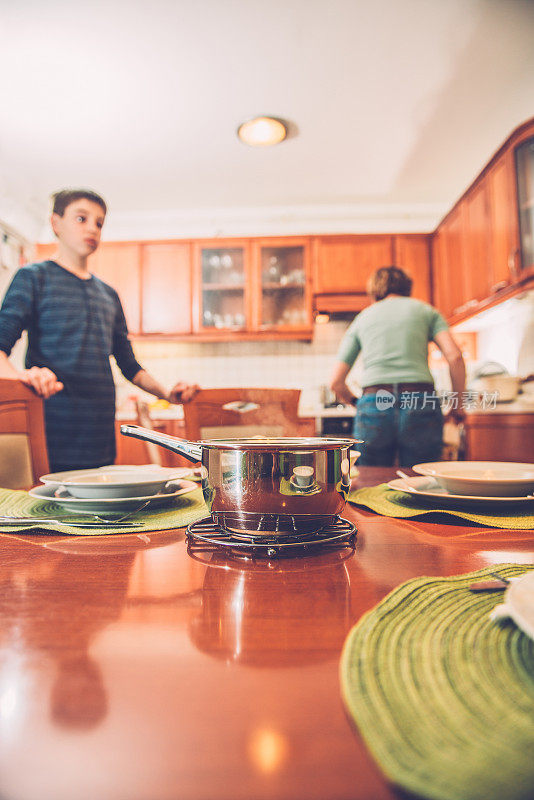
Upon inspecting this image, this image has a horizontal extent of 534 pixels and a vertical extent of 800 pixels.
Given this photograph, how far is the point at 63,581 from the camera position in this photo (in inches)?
14.4

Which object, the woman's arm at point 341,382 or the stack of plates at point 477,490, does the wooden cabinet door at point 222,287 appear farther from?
the stack of plates at point 477,490

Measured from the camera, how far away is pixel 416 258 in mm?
3590

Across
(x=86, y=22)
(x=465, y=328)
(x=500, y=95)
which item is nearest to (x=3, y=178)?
(x=86, y=22)

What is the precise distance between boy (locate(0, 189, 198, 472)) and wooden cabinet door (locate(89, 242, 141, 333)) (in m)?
1.91

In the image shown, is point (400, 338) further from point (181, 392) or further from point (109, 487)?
point (109, 487)

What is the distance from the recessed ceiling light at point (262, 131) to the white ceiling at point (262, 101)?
0.18 ft

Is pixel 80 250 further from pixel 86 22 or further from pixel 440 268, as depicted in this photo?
pixel 440 268

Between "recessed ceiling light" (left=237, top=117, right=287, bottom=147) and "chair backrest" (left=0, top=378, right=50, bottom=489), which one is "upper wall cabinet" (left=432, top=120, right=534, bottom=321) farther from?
"chair backrest" (left=0, top=378, right=50, bottom=489)

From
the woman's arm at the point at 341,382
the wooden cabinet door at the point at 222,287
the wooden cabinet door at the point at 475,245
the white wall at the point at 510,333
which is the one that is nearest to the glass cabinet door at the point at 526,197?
the white wall at the point at 510,333

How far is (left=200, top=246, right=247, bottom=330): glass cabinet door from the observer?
3.66 m

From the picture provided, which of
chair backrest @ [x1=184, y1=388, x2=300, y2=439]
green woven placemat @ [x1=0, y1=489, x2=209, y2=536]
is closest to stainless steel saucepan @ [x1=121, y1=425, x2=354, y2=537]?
green woven placemat @ [x1=0, y1=489, x2=209, y2=536]

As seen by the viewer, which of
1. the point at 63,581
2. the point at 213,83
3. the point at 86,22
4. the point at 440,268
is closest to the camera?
the point at 63,581

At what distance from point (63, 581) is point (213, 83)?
260 cm

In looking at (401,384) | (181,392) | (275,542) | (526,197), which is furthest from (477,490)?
(526,197)
